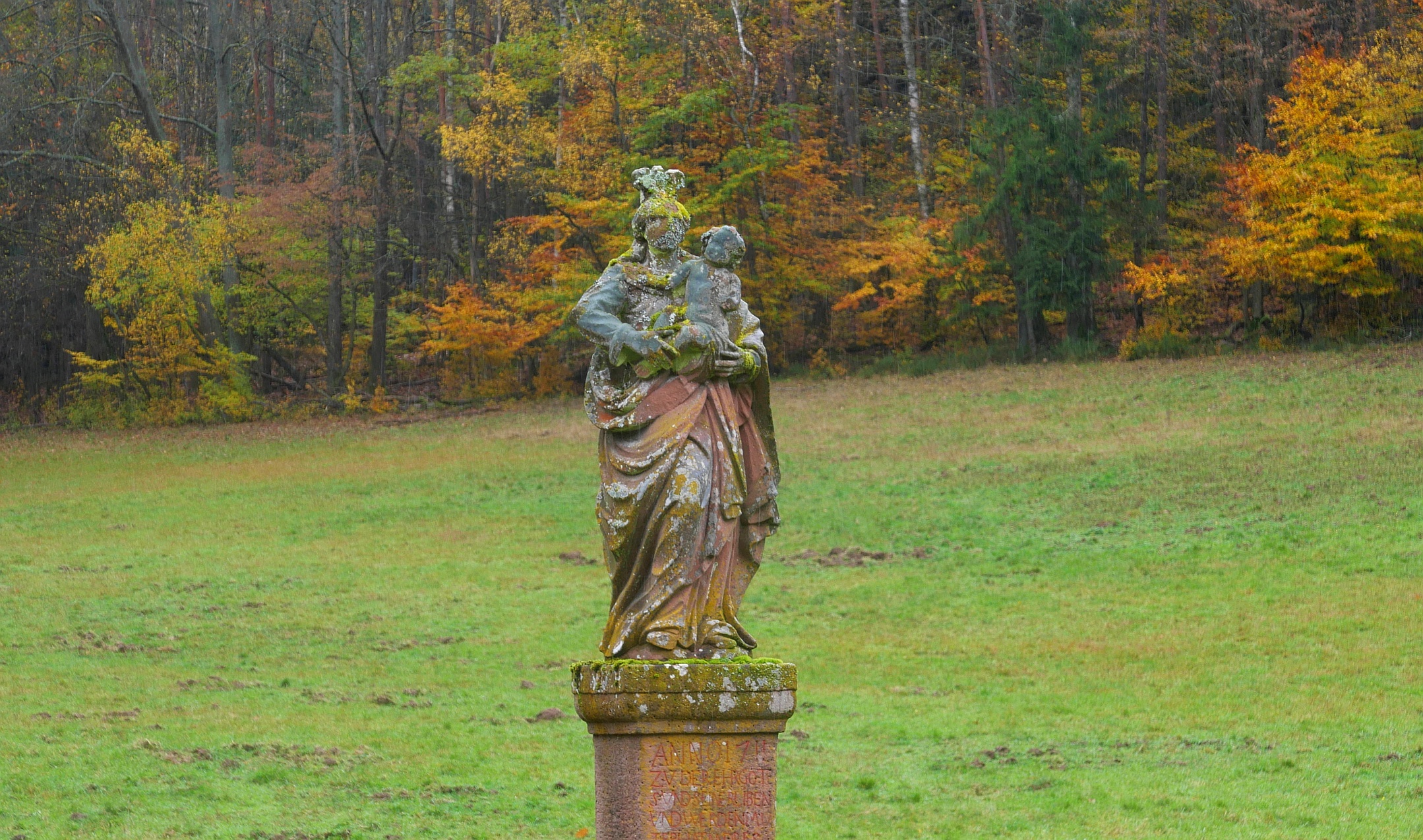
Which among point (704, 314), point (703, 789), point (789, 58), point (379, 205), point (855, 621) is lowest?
point (855, 621)

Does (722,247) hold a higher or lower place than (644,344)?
higher

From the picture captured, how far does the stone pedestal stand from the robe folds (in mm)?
238

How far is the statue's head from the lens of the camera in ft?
24.3

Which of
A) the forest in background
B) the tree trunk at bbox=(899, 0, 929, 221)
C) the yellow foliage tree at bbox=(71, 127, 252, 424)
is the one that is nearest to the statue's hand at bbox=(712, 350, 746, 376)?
the forest in background

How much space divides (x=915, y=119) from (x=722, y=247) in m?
38.5

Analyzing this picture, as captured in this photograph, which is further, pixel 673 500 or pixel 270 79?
pixel 270 79

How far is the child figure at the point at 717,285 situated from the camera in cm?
730

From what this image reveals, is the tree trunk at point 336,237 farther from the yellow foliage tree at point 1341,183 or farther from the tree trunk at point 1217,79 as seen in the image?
the yellow foliage tree at point 1341,183

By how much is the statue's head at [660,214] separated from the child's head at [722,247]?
0.42 feet

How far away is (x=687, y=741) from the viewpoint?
6703 millimetres

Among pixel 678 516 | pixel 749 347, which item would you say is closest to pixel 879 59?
pixel 749 347

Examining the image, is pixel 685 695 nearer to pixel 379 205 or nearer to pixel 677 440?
pixel 677 440

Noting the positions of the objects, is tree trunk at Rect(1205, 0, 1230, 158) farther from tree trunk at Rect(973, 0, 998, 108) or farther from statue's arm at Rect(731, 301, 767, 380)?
statue's arm at Rect(731, 301, 767, 380)

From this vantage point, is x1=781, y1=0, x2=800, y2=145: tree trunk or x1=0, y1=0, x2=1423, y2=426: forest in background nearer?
x1=0, y1=0, x2=1423, y2=426: forest in background
